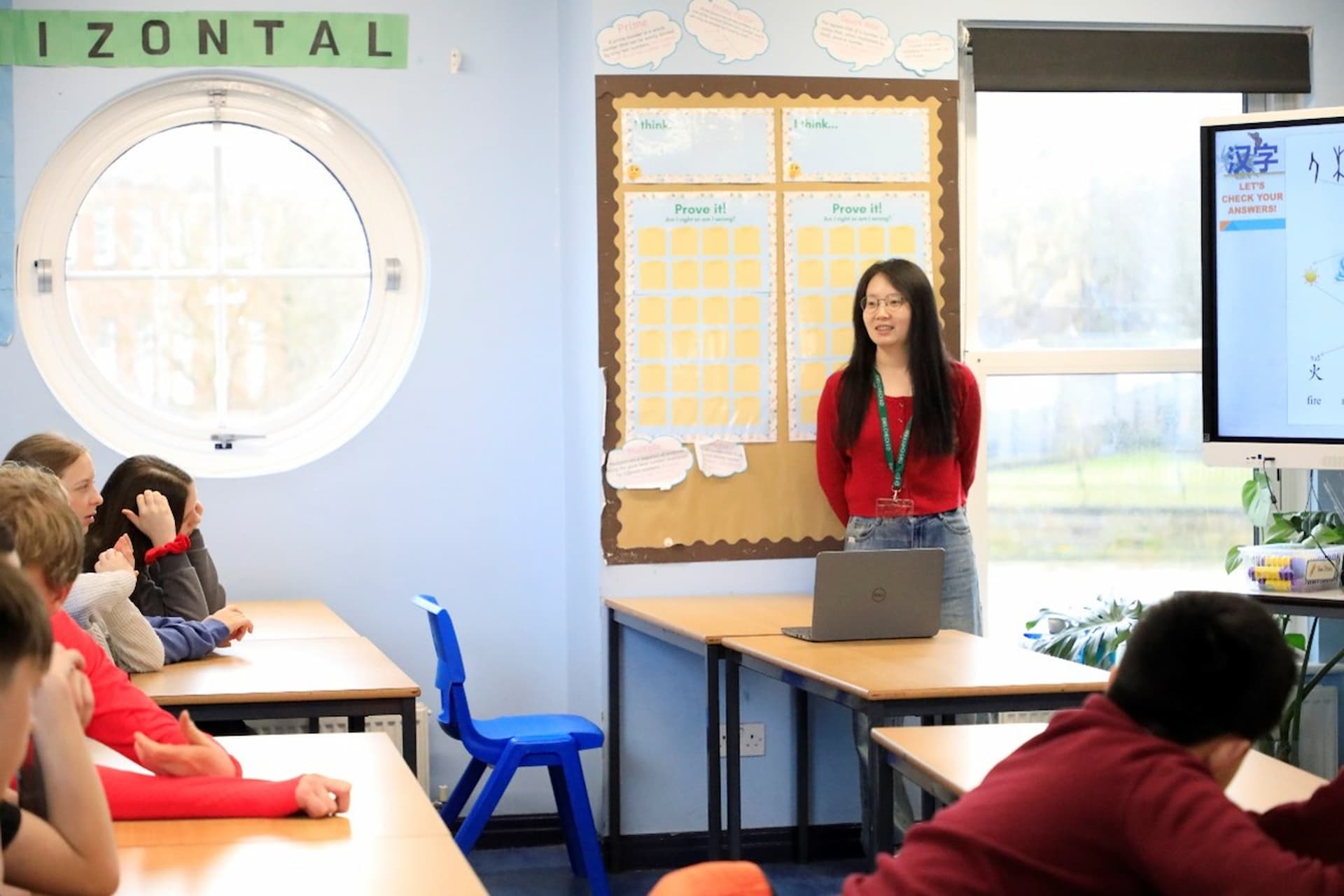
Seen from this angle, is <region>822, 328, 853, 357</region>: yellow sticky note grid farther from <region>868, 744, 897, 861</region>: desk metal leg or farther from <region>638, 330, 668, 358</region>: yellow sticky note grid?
<region>868, 744, 897, 861</region>: desk metal leg

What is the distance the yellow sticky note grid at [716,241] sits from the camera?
14.5 feet

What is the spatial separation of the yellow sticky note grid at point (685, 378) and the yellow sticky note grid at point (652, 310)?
141 mm

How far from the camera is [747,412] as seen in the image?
444 centimetres

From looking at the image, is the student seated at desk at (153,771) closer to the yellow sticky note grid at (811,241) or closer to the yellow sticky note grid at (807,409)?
the yellow sticky note grid at (807,409)

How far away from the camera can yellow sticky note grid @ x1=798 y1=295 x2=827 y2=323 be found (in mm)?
4449

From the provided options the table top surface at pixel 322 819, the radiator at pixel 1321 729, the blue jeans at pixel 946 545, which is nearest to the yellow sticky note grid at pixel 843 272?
the blue jeans at pixel 946 545

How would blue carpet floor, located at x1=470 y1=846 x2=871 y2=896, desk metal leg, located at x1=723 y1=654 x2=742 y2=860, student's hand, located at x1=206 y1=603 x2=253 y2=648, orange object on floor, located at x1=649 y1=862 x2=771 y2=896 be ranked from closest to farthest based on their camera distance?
orange object on floor, located at x1=649 y1=862 x2=771 y2=896
student's hand, located at x1=206 y1=603 x2=253 y2=648
desk metal leg, located at x1=723 y1=654 x2=742 y2=860
blue carpet floor, located at x1=470 y1=846 x2=871 y2=896

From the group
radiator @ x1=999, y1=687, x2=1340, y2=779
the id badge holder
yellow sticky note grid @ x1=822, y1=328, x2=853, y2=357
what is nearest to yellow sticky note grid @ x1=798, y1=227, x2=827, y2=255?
yellow sticky note grid @ x1=822, y1=328, x2=853, y2=357

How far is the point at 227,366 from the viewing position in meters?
4.71

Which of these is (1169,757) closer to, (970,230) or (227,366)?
(970,230)

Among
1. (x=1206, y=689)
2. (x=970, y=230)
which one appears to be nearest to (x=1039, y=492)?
(x=970, y=230)

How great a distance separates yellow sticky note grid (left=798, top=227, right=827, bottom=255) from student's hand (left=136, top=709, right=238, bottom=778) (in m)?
2.65

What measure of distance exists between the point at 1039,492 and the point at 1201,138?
113 centimetres

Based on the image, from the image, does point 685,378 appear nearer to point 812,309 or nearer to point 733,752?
point 812,309
